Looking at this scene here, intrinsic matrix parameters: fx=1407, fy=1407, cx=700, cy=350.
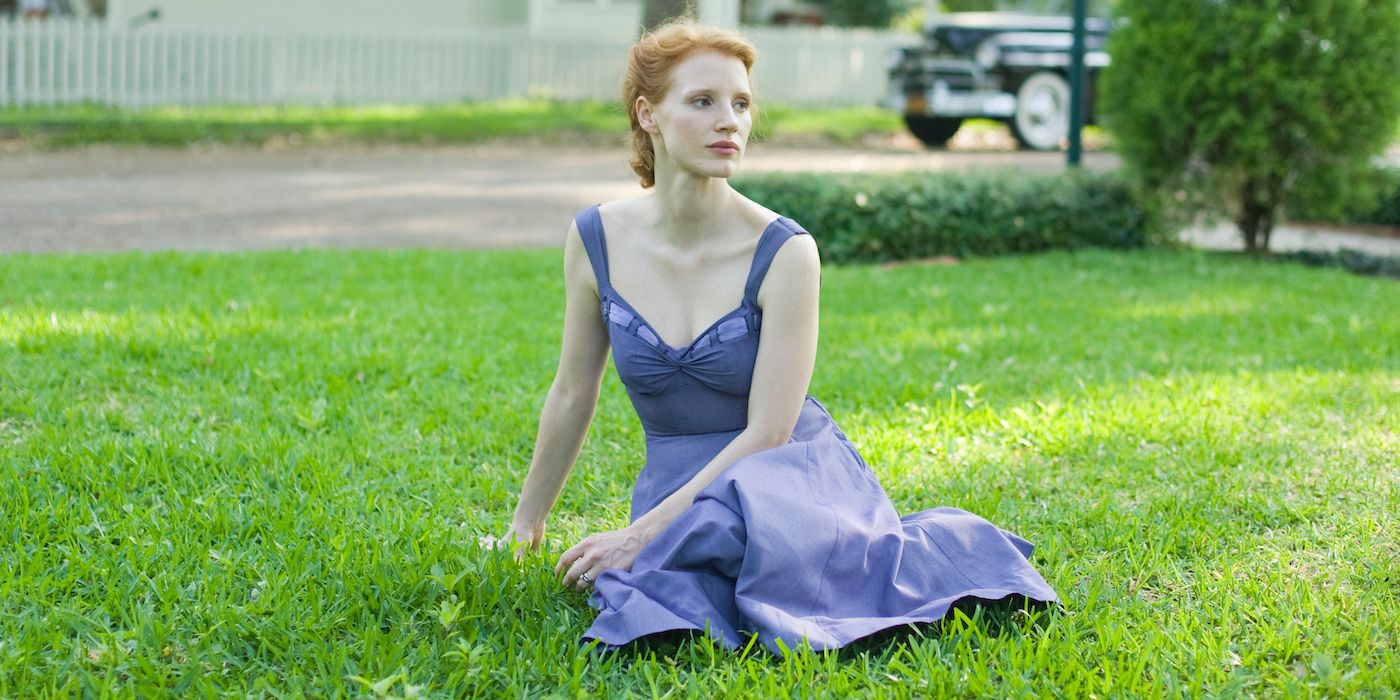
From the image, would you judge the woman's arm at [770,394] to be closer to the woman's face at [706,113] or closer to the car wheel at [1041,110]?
the woman's face at [706,113]

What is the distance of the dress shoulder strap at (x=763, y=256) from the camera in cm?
318

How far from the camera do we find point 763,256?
318 cm

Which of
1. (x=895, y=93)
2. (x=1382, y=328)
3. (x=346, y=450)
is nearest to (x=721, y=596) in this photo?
(x=346, y=450)

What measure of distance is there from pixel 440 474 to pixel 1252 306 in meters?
4.93

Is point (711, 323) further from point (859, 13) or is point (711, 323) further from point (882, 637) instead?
point (859, 13)

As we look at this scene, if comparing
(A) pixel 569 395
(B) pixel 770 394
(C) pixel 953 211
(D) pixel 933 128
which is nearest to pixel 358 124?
(D) pixel 933 128

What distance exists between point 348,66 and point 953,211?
40.3 feet

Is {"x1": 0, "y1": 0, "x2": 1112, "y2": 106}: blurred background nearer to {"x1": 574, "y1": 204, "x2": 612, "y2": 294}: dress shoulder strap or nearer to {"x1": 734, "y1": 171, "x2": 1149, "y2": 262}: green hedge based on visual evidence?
{"x1": 734, "y1": 171, "x2": 1149, "y2": 262}: green hedge

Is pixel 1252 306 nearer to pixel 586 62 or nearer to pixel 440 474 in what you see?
pixel 440 474

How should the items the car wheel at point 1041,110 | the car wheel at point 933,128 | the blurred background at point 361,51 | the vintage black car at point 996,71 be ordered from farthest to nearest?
the car wheel at point 933,128
the blurred background at point 361,51
the car wheel at point 1041,110
the vintage black car at point 996,71

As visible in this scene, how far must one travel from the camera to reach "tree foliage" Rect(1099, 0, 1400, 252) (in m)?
9.28

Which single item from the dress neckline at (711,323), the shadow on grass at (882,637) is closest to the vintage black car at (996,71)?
the dress neckline at (711,323)

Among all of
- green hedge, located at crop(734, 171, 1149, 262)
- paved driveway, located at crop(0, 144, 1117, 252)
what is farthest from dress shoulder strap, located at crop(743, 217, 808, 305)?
paved driveway, located at crop(0, 144, 1117, 252)

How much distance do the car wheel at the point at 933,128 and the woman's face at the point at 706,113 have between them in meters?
15.1
